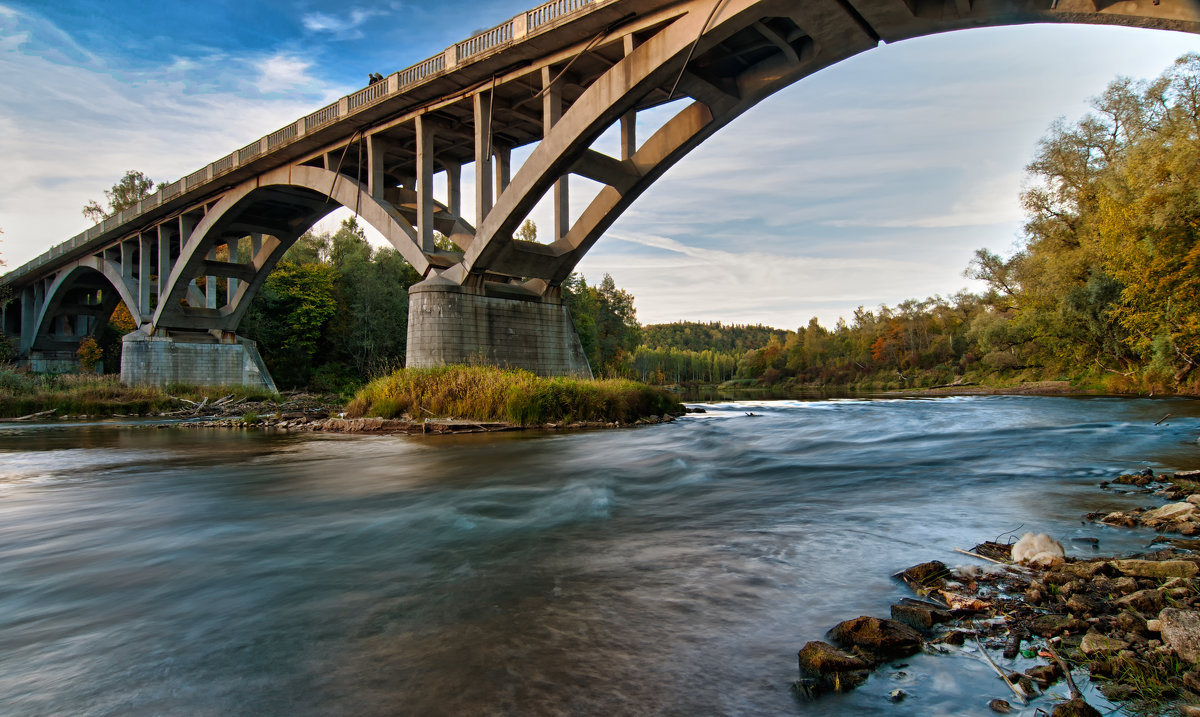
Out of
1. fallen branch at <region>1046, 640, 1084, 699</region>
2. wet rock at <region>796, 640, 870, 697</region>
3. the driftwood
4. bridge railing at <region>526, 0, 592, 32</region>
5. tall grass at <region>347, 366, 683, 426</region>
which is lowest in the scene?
the driftwood

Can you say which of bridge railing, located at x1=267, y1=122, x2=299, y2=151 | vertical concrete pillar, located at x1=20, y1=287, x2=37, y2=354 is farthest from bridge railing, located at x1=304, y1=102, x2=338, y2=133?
vertical concrete pillar, located at x1=20, y1=287, x2=37, y2=354

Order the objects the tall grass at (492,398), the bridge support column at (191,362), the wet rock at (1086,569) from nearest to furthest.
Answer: the wet rock at (1086,569), the tall grass at (492,398), the bridge support column at (191,362)

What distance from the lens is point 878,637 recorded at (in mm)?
2564

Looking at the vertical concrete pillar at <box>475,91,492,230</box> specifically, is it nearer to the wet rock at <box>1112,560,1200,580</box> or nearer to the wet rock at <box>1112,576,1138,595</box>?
the wet rock at <box>1112,560,1200,580</box>

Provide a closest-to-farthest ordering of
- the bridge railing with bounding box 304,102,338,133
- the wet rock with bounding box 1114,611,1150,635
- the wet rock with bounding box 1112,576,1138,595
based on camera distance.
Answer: the wet rock with bounding box 1114,611,1150,635, the wet rock with bounding box 1112,576,1138,595, the bridge railing with bounding box 304,102,338,133

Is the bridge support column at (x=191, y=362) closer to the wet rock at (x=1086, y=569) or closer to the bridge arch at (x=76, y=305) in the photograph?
the bridge arch at (x=76, y=305)

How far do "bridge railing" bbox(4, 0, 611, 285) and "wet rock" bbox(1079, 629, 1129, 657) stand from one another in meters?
16.2

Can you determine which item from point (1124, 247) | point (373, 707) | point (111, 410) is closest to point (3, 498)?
point (373, 707)

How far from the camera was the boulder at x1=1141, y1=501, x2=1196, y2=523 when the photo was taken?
13.9 ft

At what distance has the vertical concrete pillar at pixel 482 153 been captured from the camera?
19078mm

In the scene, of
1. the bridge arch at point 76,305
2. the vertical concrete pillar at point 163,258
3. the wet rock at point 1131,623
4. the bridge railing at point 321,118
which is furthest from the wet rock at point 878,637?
the bridge arch at point 76,305

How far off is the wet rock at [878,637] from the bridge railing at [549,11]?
16.4 m

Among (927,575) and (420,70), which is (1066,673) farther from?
(420,70)

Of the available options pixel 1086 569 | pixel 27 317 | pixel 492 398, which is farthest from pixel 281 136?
pixel 27 317
